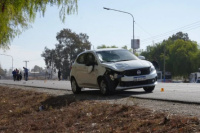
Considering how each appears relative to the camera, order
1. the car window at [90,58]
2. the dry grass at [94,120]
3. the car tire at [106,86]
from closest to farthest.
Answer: the dry grass at [94,120] → the car tire at [106,86] → the car window at [90,58]

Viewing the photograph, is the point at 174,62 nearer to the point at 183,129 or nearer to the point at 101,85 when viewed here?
the point at 101,85

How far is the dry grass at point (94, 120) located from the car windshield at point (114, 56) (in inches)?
95.9

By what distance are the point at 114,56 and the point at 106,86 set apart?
144cm

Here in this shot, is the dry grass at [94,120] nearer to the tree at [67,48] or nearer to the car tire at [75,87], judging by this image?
the car tire at [75,87]

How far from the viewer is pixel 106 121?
285 inches

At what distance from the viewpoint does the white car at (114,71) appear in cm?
1155

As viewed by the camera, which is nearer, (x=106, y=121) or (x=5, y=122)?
(x=106, y=121)

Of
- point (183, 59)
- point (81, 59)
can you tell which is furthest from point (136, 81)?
point (183, 59)

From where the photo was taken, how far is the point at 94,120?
7547mm

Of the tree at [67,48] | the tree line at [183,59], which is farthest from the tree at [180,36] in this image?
the tree at [67,48]

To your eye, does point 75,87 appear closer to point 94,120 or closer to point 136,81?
point 136,81

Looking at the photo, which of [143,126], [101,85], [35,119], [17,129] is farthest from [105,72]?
[143,126]

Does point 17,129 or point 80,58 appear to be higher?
point 80,58

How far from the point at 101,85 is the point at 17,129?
4.12 meters
